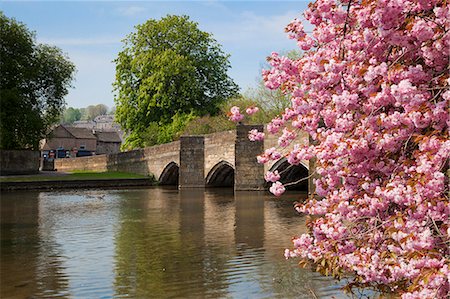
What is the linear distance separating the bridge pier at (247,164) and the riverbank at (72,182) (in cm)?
1120

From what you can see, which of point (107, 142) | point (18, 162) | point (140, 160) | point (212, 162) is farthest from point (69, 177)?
point (107, 142)

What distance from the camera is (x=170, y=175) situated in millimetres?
42781

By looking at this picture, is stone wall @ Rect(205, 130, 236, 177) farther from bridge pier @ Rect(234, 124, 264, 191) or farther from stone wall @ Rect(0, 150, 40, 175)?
stone wall @ Rect(0, 150, 40, 175)

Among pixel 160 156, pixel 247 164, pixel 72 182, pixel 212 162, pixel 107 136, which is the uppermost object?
pixel 107 136

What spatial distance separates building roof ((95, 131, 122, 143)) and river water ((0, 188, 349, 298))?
8505cm

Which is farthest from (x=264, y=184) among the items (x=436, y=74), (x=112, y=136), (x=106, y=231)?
(x=112, y=136)

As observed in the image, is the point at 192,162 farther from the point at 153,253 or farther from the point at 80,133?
the point at 80,133

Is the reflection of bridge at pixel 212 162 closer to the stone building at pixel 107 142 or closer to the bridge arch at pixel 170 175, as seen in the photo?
the bridge arch at pixel 170 175

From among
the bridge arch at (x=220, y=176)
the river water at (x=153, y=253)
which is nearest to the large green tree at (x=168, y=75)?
the bridge arch at (x=220, y=176)

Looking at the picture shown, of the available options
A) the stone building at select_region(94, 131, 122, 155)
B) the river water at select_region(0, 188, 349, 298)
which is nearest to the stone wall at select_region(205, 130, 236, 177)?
the river water at select_region(0, 188, 349, 298)

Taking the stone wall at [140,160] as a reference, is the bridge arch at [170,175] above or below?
below

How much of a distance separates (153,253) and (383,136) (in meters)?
8.60

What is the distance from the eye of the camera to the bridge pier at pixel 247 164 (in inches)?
1249

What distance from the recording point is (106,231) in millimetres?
16266
